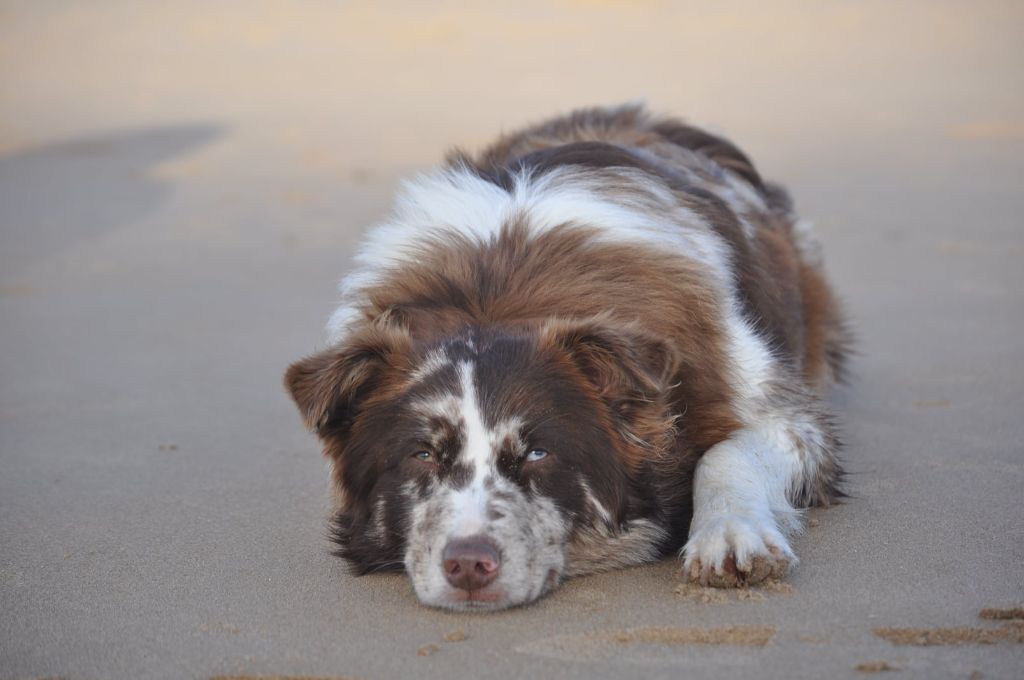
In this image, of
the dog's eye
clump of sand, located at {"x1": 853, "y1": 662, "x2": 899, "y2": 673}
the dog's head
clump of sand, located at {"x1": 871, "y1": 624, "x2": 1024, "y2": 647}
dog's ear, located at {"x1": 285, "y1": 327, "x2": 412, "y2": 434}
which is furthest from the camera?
dog's ear, located at {"x1": 285, "y1": 327, "x2": 412, "y2": 434}

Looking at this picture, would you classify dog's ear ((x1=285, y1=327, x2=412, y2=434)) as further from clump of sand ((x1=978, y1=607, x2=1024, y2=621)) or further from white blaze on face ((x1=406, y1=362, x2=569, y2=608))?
clump of sand ((x1=978, y1=607, x2=1024, y2=621))

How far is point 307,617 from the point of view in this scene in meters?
3.91

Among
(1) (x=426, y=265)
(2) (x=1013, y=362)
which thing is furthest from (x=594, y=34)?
(1) (x=426, y=265)

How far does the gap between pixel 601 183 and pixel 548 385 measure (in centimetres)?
132

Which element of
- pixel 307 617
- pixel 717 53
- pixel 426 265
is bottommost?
pixel 307 617

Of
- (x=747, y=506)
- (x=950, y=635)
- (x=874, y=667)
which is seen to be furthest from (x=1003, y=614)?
(x=747, y=506)

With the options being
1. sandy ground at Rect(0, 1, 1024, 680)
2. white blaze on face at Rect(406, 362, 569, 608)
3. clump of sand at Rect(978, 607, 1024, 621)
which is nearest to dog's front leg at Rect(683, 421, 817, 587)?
sandy ground at Rect(0, 1, 1024, 680)

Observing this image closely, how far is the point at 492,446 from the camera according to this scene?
4008mm

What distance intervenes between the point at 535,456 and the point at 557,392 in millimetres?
226

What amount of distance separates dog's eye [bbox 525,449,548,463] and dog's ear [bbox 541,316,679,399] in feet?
1.03

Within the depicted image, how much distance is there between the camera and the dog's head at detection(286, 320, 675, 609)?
12.8 ft

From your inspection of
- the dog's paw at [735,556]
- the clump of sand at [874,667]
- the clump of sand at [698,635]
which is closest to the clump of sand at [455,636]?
the clump of sand at [698,635]

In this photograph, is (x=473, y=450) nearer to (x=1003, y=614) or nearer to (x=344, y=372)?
(x=344, y=372)

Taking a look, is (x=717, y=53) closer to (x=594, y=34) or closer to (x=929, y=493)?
(x=594, y=34)
